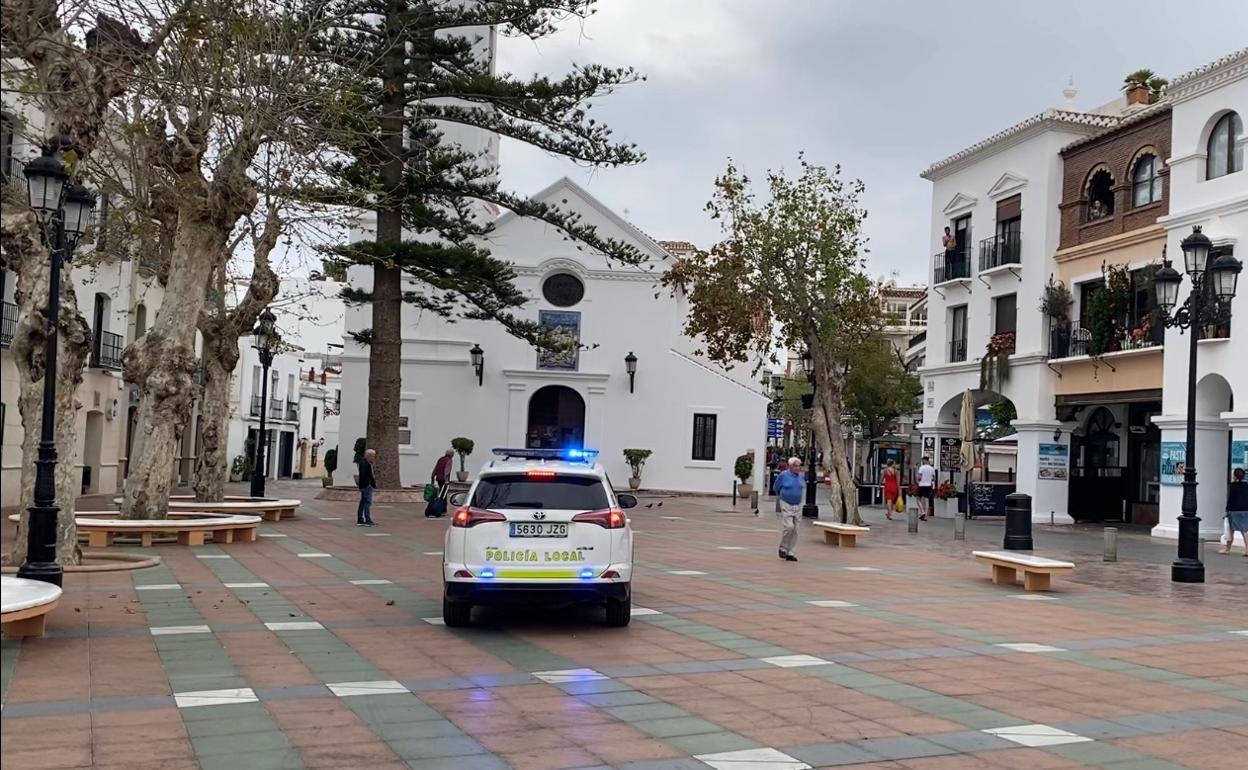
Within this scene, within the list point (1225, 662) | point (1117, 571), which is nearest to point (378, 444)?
point (1117, 571)

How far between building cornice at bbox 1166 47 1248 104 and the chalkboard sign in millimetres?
11112

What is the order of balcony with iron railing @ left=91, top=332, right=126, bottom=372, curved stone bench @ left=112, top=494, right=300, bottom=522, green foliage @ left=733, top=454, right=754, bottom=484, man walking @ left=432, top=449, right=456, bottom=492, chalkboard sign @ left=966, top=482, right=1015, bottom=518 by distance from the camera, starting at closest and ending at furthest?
curved stone bench @ left=112, top=494, right=300, bottom=522, man walking @ left=432, top=449, right=456, bottom=492, balcony with iron railing @ left=91, top=332, right=126, bottom=372, chalkboard sign @ left=966, top=482, right=1015, bottom=518, green foliage @ left=733, top=454, right=754, bottom=484

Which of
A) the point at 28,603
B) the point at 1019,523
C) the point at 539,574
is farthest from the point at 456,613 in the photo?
the point at 1019,523

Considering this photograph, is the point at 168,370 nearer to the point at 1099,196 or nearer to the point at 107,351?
the point at 107,351

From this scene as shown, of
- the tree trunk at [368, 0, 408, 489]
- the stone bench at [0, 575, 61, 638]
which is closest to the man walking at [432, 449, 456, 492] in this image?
the tree trunk at [368, 0, 408, 489]

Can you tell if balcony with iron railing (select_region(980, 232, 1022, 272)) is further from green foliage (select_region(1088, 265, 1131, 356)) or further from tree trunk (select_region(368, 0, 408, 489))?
tree trunk (select_region(368, 0, 408, 489))

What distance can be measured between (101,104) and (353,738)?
8.75 metres

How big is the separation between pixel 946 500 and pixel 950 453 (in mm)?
4436

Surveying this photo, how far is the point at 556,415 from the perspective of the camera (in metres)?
41.3

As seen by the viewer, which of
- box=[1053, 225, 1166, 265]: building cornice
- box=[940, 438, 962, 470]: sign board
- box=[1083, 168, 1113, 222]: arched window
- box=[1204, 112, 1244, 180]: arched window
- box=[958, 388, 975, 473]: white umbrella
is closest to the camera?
box=[1204, 112, 1244, 180]: arched window

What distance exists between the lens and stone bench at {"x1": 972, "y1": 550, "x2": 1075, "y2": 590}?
48.4 ft

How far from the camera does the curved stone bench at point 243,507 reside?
21.0 meters

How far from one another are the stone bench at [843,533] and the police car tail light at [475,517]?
12.2 m

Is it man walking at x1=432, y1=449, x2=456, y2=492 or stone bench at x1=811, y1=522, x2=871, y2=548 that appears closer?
stone bench at x1=811, y1=522, x2=871, y2=548
